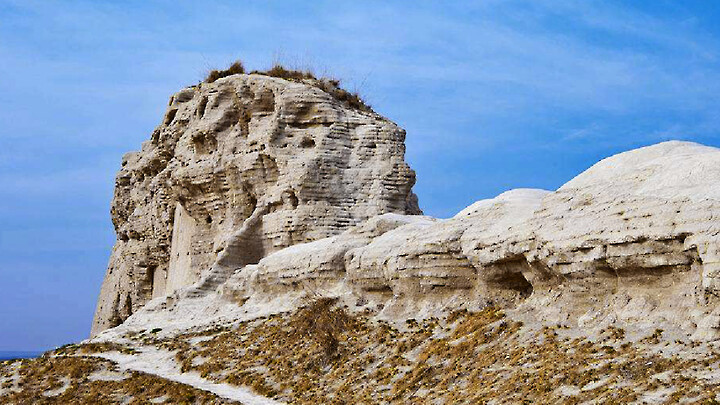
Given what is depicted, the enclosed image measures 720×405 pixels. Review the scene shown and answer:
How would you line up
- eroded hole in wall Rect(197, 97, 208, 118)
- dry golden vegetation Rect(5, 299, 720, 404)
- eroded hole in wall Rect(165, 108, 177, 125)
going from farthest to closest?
eroded hole in wall Rect(165, 108, 177, 125) < eroded hole in wall Rect(197, 97, 208, 118) < dry golden vegetation Rect(5, 299, 720, 404)

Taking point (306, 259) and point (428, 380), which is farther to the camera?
point (306, 259)

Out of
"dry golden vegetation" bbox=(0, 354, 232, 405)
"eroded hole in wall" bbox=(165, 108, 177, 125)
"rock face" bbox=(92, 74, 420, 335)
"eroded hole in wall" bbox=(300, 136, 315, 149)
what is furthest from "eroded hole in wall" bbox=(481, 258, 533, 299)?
"eroded hole in wall" bbox=(165, 108, 177, 125)

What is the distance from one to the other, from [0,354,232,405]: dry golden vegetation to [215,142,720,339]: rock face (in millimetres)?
4376

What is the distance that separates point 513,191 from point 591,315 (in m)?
6.45

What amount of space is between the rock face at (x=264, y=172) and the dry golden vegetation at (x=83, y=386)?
6.14 metres

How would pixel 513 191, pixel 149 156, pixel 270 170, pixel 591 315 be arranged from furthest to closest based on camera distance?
pixel 149 156 < pixel 270 170 < pixel 513 191 < pixel 591 315

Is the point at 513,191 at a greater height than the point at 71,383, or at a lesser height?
greater

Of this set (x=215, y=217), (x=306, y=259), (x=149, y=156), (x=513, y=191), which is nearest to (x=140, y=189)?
(x=149, y=156)

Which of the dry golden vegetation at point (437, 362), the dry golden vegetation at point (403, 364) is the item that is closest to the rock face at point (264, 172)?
the dry golden vegetation at point (403, 364)

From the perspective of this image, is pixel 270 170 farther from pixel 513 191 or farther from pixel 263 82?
pixel 513 191

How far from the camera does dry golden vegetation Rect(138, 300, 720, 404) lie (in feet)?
41.7

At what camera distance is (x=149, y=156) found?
41.1 metres

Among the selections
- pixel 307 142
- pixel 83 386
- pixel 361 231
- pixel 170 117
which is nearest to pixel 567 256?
pixel 361 231

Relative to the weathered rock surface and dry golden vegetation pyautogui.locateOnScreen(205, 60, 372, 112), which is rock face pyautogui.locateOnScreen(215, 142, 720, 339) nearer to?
the weathered rock surface
